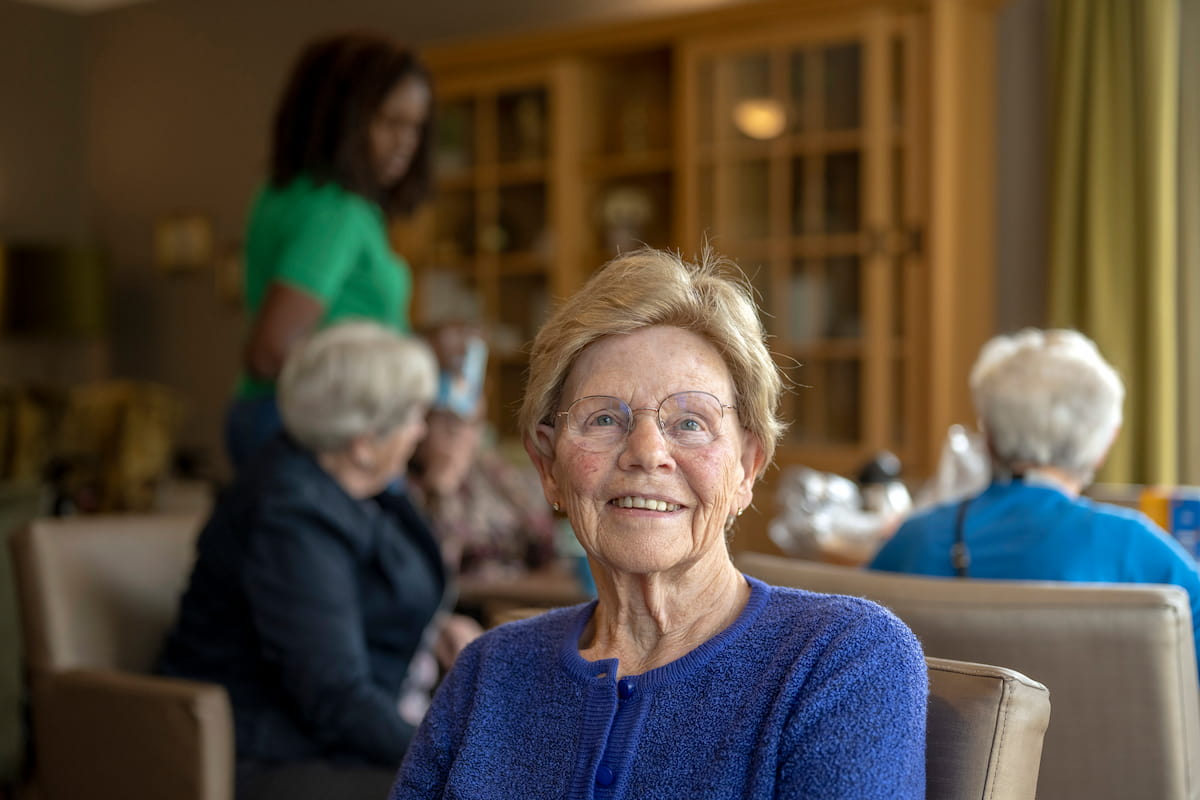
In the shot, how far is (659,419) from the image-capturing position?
3.58 ft

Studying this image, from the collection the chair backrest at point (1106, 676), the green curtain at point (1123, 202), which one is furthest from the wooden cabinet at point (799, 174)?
the chair backrest at point (1106, 676)

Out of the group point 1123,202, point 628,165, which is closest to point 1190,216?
point 1123,202

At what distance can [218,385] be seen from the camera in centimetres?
607

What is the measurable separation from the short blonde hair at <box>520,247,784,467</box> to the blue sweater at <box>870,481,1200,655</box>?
0.60 metres

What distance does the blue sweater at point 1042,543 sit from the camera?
151 centimetres

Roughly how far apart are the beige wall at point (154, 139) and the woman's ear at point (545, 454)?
184 inches

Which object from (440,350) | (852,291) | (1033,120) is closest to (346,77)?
(440,350)

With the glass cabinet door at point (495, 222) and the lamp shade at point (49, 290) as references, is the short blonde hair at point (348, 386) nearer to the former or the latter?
the glass cabinet door at point (495, 222)

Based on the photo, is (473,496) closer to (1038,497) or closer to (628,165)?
(628,165)

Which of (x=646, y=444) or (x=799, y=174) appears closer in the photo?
(x=646, y=444)

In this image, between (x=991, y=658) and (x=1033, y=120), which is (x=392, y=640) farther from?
(x=1033, y=120)

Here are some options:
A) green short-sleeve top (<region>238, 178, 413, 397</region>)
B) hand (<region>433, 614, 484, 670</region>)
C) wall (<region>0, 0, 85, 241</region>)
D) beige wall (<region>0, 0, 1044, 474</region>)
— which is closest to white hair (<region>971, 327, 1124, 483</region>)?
hand (<region>433, 614, 484, 670</region>)

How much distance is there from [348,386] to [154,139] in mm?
4987

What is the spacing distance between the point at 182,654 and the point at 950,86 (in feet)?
9.15
